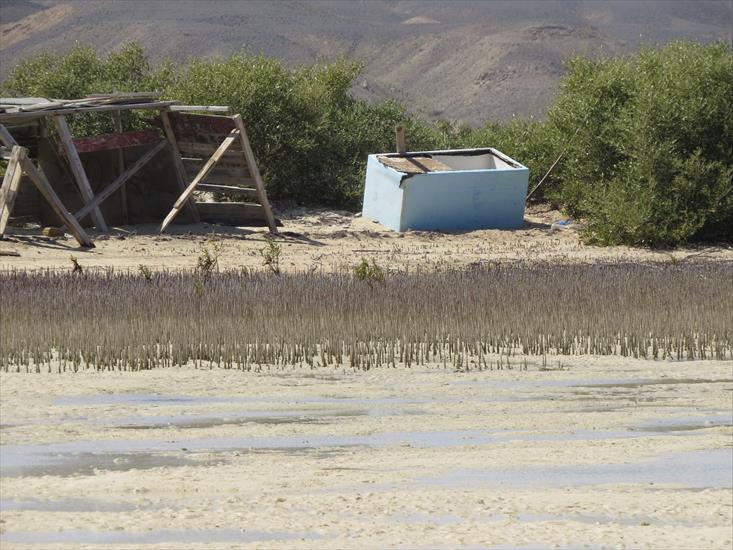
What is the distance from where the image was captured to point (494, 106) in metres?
67.6

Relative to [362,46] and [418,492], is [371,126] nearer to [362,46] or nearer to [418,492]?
[418,492]

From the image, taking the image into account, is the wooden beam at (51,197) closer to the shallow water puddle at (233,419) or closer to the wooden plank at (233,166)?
the wooden plank at (233,166)

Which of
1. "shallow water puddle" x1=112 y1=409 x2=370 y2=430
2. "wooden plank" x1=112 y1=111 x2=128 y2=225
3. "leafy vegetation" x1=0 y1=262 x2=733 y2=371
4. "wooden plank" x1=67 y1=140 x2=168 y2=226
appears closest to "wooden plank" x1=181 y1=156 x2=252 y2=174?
"wooden plank" x1=67 y1=140 x2=168 y2=226

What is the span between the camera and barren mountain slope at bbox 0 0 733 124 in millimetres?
71562

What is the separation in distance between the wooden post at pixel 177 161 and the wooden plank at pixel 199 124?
12 centimetres

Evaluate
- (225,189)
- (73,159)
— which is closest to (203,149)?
(225,189)

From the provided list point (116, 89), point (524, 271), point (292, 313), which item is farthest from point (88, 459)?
point (116, 89)

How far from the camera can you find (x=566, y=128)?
75.6 ft

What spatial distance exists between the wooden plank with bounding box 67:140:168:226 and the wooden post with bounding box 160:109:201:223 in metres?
0.13

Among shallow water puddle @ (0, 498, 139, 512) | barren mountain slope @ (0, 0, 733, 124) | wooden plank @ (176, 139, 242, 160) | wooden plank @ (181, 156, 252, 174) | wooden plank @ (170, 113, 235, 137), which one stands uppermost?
barren mountain slope @ (0, 0, 733, 124)

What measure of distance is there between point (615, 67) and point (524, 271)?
7.18m

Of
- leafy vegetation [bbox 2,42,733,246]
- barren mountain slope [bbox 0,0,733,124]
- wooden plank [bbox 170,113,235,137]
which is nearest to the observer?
leafy vegetation [bbox 2,42,733,246]

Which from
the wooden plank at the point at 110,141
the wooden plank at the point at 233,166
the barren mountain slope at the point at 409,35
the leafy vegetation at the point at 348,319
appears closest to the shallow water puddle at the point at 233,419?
the leafy vegetation at the point at 348,319

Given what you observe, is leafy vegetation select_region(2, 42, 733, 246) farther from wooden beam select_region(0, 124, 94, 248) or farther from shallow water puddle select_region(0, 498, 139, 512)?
shallow water puddle select_region(0, 498, 139, 512)
